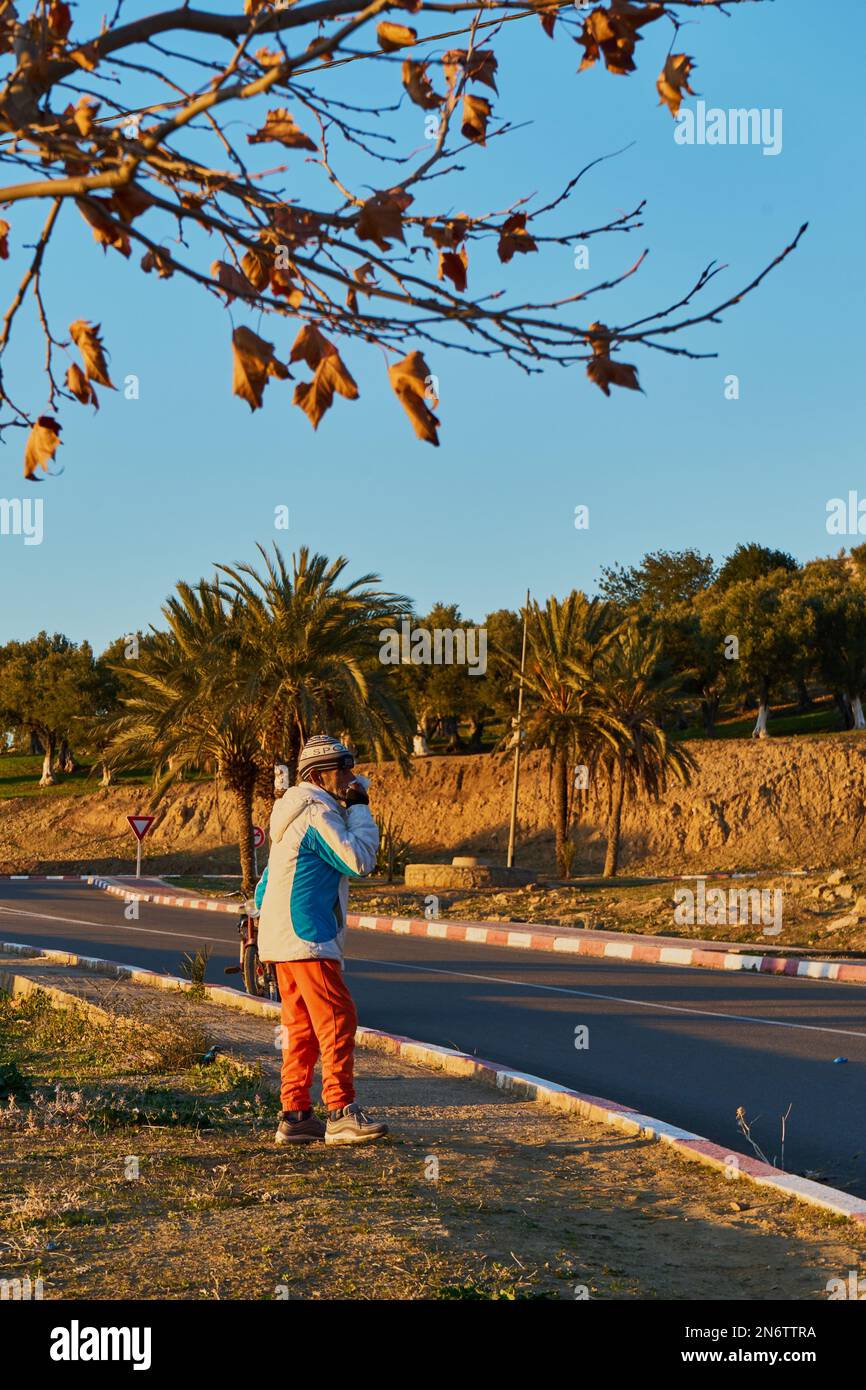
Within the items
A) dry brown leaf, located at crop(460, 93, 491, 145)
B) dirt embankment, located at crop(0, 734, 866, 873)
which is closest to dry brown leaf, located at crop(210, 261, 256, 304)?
dry brown leaf, located at crop(460, 93, 491, 145)

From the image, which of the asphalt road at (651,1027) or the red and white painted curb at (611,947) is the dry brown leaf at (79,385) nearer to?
the asphalt road at (651,1027)

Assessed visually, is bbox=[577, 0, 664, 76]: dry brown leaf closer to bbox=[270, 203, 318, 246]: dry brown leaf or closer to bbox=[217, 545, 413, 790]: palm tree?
bbox=[270, 203, 318, 246]: dry brown leaf

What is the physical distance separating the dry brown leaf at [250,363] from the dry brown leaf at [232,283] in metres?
0.24

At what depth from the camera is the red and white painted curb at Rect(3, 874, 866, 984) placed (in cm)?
1550

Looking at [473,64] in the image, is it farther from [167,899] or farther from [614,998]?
[167,899]

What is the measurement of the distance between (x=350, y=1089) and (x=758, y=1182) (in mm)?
1845

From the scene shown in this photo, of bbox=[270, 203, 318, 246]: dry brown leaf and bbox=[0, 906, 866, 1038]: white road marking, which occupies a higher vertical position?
bbox=[270, 203, 318, 246]: dry brown leaf

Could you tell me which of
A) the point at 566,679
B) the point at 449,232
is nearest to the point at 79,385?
the point at 449,232

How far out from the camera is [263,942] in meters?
6.63

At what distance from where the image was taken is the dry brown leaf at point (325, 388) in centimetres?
328

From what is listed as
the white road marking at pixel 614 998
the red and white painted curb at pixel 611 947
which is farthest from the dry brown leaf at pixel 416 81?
the red and white painted curb at pixel 611 947

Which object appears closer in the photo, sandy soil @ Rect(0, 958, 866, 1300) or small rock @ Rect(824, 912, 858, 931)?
sandy soil @ Rect(0, 958, 866, 1300)

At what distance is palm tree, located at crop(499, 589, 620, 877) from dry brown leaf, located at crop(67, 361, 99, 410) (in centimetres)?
3110

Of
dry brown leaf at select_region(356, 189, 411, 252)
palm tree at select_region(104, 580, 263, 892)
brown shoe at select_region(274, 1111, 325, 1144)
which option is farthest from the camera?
palm tree at select_region(104, 580, 263, 892)
